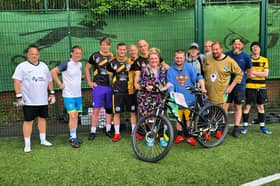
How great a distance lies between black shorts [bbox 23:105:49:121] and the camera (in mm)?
4988

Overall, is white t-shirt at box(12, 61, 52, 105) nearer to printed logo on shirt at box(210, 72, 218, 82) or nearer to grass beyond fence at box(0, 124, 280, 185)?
grass beyond fence at box(0, 124, 280, 185)

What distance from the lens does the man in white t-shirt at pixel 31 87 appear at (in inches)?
191

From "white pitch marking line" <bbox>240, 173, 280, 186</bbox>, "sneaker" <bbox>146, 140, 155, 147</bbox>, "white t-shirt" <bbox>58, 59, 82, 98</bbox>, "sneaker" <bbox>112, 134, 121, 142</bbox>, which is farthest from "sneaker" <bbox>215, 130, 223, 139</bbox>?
"white t-shirt" <bbox>58, 59, 82, 98</bbox>

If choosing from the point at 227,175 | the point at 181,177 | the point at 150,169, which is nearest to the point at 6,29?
the point at 150,169

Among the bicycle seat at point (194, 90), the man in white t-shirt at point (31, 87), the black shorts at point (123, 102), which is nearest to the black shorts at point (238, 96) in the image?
the bicycle seat at point (194, 90)

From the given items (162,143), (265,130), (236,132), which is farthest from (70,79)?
(265,130)

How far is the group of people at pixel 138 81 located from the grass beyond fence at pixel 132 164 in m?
0.27

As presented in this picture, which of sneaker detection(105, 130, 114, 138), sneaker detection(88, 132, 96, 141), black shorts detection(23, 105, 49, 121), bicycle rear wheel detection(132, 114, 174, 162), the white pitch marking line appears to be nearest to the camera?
the white pitch marking line

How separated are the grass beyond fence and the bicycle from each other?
0.50 ft

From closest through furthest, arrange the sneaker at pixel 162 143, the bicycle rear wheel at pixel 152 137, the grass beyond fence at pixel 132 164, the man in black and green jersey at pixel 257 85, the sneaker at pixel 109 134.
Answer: the grass beyond fence at pixel 132 164 → the bicycle rear wheel at pixel 152 137 → the sneaker at pixel 162 143 → the man in black and green jersey at pixel 257 85 → the sneaker at pixel 109 134

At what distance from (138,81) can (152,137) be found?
102 centimetres

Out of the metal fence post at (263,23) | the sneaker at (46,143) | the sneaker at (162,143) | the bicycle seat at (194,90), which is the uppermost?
the metal fence post at (263,23)

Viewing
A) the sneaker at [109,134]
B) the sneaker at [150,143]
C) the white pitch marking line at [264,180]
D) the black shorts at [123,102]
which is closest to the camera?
the white pitch marking line at [264,180]

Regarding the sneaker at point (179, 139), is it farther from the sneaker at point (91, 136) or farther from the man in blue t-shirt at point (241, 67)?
the sneaker at point (91, 136)
